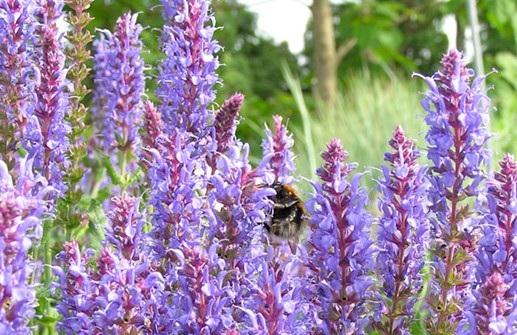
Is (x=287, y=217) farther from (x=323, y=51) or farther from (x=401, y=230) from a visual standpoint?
(x=323, y=51)

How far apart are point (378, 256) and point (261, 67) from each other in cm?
1144

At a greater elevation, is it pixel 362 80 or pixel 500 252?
pixel 362 80

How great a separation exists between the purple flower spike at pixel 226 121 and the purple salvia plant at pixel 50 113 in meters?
0.47

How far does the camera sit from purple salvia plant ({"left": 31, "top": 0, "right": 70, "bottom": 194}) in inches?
83.4

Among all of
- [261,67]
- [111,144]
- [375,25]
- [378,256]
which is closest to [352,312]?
[378,256]

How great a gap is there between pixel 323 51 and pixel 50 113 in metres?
7.60

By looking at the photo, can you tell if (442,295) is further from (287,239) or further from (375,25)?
(375,25)

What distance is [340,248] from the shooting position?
166 cm

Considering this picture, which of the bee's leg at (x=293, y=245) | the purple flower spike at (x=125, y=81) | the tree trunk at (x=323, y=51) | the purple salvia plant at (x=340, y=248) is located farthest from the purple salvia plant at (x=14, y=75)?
the tree trunk at (x=323, y=51)

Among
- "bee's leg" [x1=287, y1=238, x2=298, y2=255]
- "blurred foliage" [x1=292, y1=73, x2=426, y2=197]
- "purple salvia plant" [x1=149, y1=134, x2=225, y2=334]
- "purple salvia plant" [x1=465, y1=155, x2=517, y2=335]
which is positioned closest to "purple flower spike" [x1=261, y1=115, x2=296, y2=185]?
"bee's leg" [x1=287, y1=238, x2=298, y2=255]

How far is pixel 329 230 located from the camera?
5.49 ft

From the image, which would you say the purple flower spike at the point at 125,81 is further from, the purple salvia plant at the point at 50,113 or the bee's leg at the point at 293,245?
the bee's leg at the point at 293,245

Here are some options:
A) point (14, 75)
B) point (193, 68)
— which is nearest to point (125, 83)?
point (14, 75)

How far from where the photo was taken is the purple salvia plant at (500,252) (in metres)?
1.47
